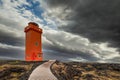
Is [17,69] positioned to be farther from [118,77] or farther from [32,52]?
[32,52]

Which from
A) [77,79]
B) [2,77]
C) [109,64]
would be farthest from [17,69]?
[109,64]

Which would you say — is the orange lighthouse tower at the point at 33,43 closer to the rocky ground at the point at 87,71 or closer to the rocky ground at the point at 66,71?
the rocky ground at the point at 66,71

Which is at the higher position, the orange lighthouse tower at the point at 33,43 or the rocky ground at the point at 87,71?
the orange lighthouse tower at the point at 33,43

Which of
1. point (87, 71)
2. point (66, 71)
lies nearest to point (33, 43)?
point (87, 71)

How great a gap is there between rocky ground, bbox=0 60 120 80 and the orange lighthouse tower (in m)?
14.1

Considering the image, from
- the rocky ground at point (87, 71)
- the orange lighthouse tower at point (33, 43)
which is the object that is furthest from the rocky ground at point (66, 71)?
the orange lighthouse tower at point (33, 43)

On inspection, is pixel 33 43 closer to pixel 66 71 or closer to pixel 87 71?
pixel 87 71

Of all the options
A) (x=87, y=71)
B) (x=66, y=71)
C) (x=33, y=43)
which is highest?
(x=33, y=43)

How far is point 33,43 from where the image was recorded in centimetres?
4156

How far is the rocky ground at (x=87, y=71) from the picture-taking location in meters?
22.0

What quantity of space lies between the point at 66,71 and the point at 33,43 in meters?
20.9

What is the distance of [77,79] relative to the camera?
70.5 ft

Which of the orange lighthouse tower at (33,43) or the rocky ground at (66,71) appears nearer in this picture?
the rocky ground at (66,71)

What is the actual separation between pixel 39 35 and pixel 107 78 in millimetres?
25881
